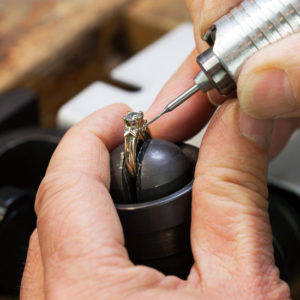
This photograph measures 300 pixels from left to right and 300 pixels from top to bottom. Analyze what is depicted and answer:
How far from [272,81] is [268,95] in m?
0.01

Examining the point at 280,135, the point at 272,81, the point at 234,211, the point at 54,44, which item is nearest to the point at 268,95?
the point at 272,81

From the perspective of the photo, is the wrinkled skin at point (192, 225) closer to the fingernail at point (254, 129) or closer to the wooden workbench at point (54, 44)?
the fingernail at point (254, 129)

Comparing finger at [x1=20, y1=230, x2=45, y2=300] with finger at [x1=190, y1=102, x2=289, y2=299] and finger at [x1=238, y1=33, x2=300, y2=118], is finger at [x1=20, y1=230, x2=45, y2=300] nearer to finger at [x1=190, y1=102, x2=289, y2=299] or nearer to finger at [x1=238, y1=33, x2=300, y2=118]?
finger at [x1=190, y1=102, x2=289, y2=299]

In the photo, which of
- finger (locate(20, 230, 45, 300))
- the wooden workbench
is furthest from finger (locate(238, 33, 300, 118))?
the wooden workbench

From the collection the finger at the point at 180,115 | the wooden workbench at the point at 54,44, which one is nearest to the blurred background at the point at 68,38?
the wooden workbench at the point at 54,44

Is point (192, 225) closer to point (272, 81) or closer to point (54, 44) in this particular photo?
point (272, 81)

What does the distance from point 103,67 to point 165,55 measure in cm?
32

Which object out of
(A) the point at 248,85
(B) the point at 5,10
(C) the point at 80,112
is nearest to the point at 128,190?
(A) the point at 248,85

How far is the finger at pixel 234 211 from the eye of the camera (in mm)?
421

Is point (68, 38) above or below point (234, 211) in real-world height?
above

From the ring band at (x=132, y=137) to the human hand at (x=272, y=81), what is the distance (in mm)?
111

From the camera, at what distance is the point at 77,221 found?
396 mm

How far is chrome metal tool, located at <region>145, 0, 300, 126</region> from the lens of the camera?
41 cm

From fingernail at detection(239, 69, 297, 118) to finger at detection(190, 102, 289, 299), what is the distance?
0.08ft
